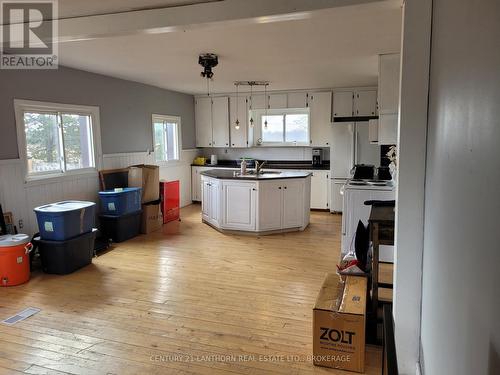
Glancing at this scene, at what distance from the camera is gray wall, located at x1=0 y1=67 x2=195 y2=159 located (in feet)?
13.4

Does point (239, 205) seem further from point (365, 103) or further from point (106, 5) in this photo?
point (106, 5)

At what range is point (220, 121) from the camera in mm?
7875

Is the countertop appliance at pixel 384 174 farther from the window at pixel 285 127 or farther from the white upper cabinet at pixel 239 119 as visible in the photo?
the white upper cabinet at pixel 239 119

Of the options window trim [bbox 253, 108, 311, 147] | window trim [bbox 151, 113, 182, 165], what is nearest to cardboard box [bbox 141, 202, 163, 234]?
window trim [bbox 151, 113, 182, 165]

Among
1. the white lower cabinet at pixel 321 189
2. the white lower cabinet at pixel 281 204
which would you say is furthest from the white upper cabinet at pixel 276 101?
the white lower cabinet at pixel 281 204

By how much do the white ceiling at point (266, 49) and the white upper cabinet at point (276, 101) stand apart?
134cm

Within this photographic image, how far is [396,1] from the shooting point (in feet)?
7.13

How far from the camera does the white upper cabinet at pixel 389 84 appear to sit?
3818mm

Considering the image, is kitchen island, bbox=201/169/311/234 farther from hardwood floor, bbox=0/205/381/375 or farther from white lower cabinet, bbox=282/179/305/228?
hardwood floor, bbox=0/205/381/375

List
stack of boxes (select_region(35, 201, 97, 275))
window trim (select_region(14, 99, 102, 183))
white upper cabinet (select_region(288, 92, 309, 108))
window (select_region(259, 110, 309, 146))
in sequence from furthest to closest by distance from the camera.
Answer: window (select_region(259, 110, 309, 146)) → white upper cabinet (select_region(288, 92, 309, 108)) → window trim (select_region(14, 99, 102, 183)) → stack of boxes (select_region(35, 201, 97, 275))

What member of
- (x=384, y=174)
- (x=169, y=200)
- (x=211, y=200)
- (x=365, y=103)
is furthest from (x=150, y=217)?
(x=365, y=103)

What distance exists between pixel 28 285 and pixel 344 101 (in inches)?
228

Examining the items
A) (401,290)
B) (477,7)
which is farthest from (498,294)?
(401,290)

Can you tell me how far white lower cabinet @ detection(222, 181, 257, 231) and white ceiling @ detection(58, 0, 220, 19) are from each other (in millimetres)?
3188
